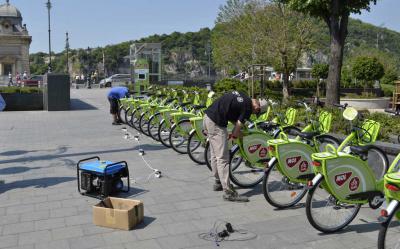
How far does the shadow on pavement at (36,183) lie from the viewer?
674 cm

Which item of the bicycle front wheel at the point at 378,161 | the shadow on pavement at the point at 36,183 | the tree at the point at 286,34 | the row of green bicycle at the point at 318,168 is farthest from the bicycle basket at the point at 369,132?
the tree at the point at 286,34

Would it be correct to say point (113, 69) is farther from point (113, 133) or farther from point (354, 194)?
point (354, 194)

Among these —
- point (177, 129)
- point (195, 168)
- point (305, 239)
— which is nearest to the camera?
point (305, 239)

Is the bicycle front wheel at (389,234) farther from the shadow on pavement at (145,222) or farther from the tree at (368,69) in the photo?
the tree at (368,69)

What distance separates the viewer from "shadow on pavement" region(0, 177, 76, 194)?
22.1ft

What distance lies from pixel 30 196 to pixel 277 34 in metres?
19.7

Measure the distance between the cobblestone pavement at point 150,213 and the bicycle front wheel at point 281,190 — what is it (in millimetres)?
137

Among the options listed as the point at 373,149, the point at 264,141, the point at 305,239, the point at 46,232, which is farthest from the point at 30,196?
the point at 373,149

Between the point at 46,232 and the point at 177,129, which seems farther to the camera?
the point at 177,129

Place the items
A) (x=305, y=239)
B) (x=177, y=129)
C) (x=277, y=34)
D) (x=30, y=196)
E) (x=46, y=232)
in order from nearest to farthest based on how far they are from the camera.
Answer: (x=305, y=239)
(x=46, y=232)
(x=30, y=196)
(x=177, y=129)
(x=277, y=34)

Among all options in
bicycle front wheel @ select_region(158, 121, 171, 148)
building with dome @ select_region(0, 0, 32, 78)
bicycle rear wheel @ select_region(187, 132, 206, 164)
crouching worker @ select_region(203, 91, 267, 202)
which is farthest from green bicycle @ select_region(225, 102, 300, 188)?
building with dome @ select_region(0, 0, 32, 78)

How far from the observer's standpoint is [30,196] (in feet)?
20.5

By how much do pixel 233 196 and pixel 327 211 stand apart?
1.41 meters

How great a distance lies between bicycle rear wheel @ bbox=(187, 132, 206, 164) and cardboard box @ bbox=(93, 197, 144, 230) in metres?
2.91
